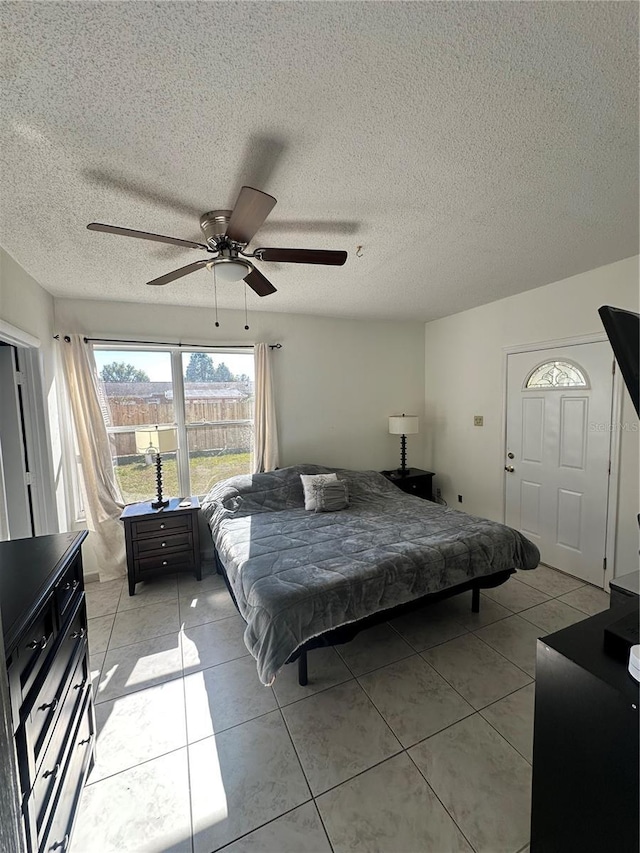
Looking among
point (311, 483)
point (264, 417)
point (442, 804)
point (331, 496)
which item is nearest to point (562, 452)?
point (331, 496)

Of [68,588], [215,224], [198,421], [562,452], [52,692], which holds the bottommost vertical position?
[52,692]

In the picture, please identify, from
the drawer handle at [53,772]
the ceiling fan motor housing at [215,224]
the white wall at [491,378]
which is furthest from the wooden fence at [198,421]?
the drawer handle at [53,772]

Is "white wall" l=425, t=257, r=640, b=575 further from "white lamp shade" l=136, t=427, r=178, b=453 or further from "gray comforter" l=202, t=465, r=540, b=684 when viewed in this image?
"white lamp shade" l=136, t=427, r=178, b=453

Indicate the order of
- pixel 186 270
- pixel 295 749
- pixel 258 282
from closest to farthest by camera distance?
pixel 295 749
pixel 186 270
pixel 258 282

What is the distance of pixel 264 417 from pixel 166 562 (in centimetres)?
166

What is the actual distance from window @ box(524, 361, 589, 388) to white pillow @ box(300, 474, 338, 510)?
2.14 m

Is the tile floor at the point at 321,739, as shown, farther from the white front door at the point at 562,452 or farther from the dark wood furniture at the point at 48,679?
the white front door at the point at 562,452

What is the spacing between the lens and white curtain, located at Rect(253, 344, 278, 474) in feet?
12.3

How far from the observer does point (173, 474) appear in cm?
363

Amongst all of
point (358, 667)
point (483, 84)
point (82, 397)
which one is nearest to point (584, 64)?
point (483, 84)

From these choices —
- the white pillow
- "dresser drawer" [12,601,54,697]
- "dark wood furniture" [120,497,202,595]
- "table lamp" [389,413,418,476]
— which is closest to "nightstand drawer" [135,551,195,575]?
"dark wood furniture" [120,497,202,595]

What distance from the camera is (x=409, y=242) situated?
2281mm

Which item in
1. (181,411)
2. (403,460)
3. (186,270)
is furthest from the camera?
(403,460)

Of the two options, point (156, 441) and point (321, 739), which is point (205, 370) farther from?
point (321, 739)
